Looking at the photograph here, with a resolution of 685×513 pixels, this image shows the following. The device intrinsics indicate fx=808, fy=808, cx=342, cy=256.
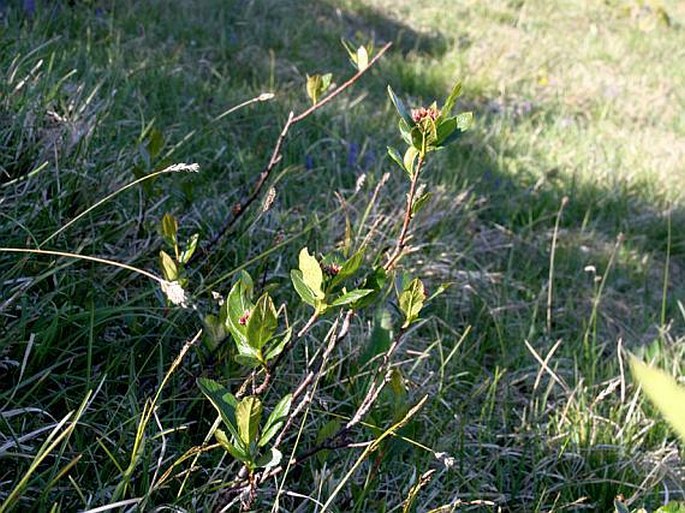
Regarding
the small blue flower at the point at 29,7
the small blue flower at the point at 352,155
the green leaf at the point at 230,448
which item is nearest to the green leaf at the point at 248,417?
the green leaf at the point at 230,448

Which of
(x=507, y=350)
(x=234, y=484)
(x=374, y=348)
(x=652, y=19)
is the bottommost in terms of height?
(x=652, y=19)

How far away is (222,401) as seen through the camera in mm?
1100

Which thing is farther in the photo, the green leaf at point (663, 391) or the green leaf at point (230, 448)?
the green leaf at point (230, 448)

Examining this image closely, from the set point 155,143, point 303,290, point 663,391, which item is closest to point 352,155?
point 155,143

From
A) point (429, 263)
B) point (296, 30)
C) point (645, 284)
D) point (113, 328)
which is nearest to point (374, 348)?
point (113, 328)

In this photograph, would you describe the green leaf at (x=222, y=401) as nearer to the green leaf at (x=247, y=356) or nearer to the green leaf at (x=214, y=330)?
the green leaf at (x=247, y=356)

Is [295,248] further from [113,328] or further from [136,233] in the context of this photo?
[113,328]

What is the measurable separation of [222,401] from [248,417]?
0.07 meters

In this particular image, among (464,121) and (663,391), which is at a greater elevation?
(663,391)

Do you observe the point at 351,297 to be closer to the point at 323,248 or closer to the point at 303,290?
the point at 303,290

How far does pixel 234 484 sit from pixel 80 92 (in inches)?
56.8

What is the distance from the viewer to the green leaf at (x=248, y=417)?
1034 millimetres

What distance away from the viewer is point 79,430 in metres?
1.32

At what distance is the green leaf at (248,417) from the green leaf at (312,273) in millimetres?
172
